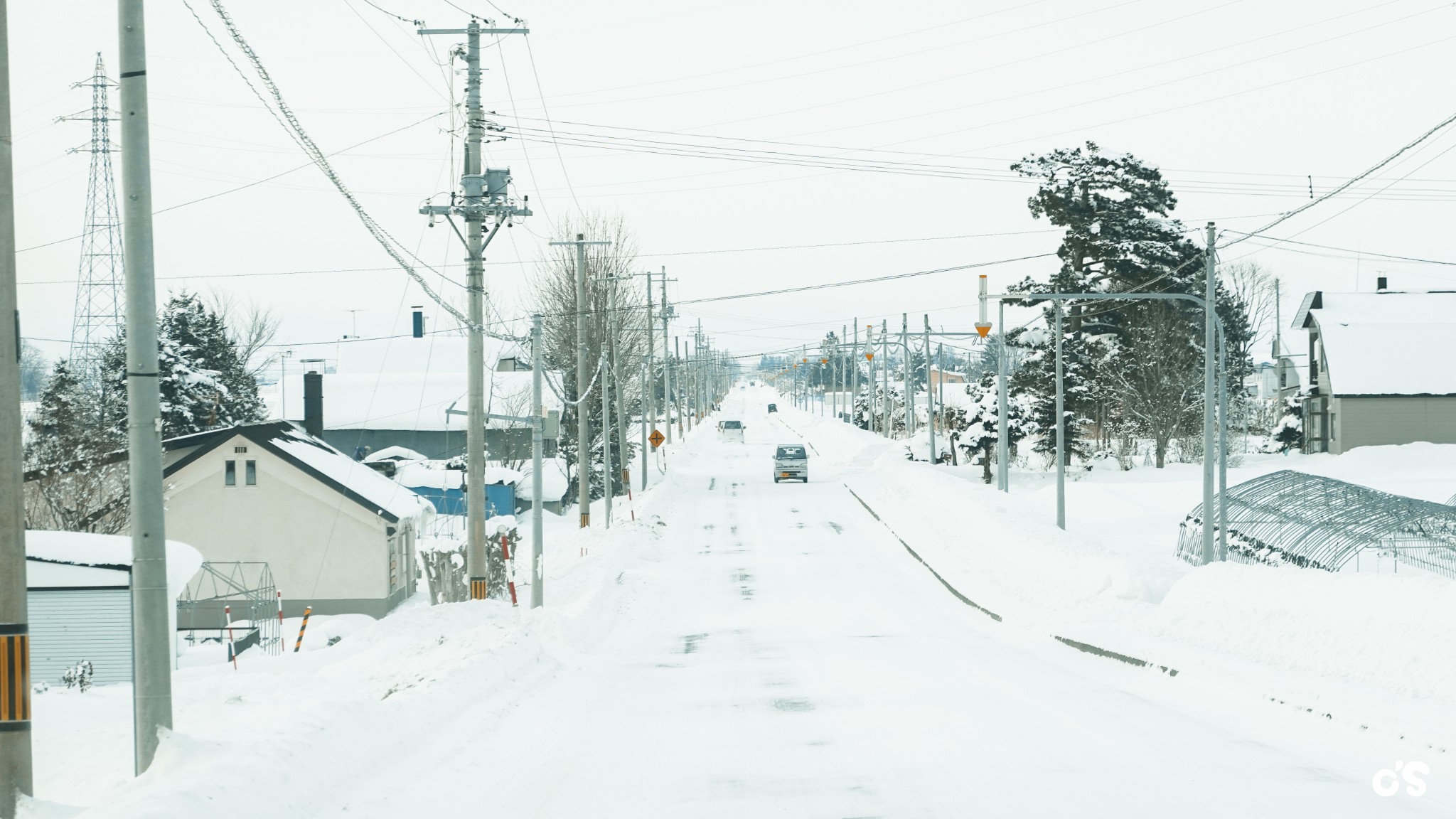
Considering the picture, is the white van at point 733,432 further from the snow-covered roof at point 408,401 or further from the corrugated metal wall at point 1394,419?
the corrugated metal wall at point 1394,419

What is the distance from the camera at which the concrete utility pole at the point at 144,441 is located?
8.40 meters

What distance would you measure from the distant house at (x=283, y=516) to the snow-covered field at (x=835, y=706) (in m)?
2.66

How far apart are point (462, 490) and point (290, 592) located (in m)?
16.5

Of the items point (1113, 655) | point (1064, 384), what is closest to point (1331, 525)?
point (1113, 655)

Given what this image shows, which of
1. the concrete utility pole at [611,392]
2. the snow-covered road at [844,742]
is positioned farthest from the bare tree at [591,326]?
the snow-covered road at [844,742]

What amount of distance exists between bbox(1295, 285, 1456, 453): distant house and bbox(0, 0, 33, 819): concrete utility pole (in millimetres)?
62439

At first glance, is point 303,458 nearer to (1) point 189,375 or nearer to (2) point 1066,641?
(1) point 189,375

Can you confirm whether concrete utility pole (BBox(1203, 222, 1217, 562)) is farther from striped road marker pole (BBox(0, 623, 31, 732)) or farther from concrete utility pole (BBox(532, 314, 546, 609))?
striped road marker pole (BBox(0, 623, 31, 732))

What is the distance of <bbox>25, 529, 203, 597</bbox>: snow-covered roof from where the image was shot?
21188mm

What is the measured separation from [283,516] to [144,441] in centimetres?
2547

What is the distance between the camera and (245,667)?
22.5 metres

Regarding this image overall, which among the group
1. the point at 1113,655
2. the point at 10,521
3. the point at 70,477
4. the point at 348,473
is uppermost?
the point at 10,521

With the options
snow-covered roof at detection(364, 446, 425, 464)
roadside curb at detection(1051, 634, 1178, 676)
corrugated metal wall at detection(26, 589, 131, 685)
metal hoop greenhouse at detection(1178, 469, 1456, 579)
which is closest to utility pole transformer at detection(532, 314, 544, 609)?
corrugated metal wall at detection(26, 589, 131, 685)

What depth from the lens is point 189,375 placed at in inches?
1850
